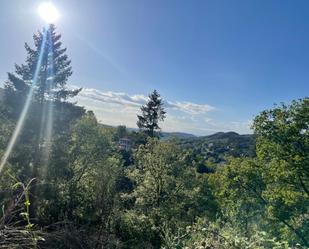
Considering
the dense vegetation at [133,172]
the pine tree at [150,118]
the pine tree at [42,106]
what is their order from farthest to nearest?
the pine tree at [150,118] → the pine tree at [42,106] → the dense vegetation at [133,172]

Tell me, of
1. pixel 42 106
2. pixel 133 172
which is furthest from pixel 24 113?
pixel 133 172

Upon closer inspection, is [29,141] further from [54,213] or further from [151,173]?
[151,173]

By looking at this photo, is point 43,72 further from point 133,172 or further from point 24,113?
point 133,172

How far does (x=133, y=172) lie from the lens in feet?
69.2

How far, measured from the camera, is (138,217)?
17.8 meters

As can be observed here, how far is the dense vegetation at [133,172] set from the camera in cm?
1483

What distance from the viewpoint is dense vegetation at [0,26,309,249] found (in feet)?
48.6

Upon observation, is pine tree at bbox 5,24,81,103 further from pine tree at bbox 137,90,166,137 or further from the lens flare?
pine tree at bbox 137,90,166,137

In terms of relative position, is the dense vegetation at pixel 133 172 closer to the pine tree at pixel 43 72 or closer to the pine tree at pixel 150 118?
the pine tree at pixel 43 72

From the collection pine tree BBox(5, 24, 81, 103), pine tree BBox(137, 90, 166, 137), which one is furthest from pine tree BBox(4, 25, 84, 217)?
pine tree BBox(137, 90, 166, 137)

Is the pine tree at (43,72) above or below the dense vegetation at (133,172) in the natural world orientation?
above

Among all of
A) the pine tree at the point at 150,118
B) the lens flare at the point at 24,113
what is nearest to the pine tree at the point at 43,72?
the lens flare at the point at 24,113

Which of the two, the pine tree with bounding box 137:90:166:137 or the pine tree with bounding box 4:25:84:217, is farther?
the pine tree with bounding box 137:90:166:137

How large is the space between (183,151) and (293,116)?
7983 millimetres
